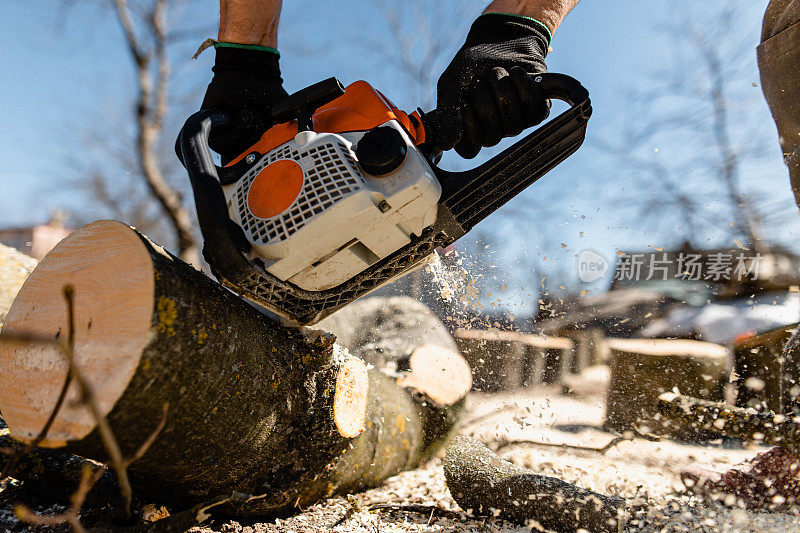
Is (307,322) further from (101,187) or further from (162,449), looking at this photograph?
(101,187)

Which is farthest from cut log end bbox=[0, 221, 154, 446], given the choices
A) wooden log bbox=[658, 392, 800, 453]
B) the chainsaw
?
wooden log bbox=[658, 392, 800, 453]

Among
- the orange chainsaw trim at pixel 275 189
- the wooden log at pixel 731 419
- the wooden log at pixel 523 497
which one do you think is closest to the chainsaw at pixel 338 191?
the orange chainsaw trim at pixel 275 189

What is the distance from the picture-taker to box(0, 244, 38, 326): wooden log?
2.14m

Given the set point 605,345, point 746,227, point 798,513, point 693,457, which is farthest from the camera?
point 746,227

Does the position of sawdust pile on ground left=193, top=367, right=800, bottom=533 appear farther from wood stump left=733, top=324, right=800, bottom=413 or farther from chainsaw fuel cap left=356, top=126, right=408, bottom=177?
chainsaw fuel cap left=356, top=126, right=408, bottom=177

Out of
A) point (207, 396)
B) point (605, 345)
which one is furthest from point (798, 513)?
point (605, 345)

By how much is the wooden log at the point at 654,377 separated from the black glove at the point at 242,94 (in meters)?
4.71

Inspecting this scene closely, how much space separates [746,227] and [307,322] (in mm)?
7358

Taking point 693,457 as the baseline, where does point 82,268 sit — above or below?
above

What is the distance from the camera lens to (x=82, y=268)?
1.23 metres

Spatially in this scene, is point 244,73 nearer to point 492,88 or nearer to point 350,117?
point 350,117

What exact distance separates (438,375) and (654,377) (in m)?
3.39

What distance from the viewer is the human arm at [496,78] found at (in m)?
1.52

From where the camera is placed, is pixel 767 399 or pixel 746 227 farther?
pixel 746 227
